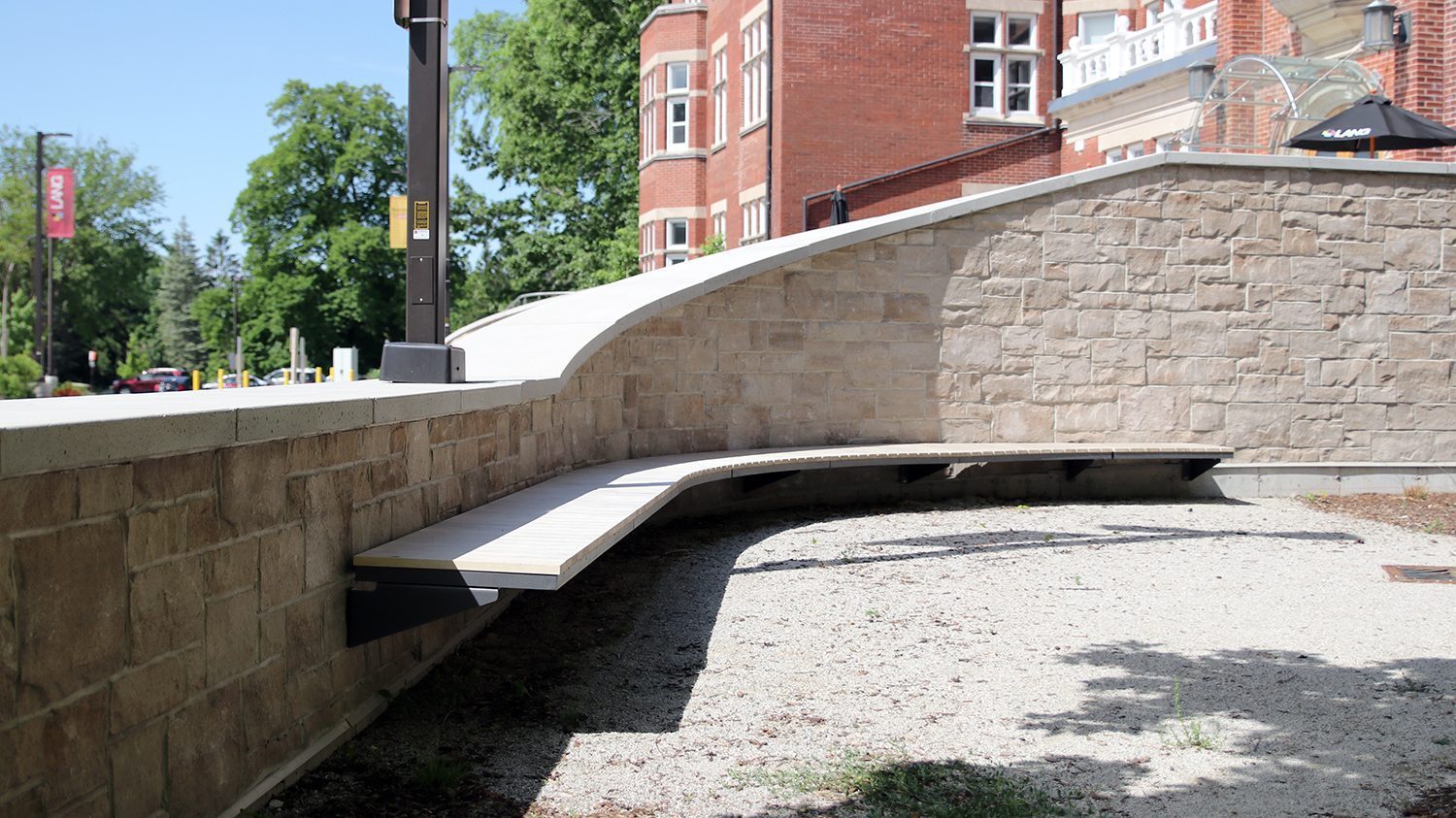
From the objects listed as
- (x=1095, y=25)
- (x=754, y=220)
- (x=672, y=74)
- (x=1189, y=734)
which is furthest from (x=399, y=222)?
(x=672, y=74)

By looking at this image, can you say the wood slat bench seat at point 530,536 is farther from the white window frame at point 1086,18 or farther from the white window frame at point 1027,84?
the white window frame at point 1086,18

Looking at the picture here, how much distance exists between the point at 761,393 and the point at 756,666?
240 inches

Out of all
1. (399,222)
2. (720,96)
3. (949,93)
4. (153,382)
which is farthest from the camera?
(153,382)

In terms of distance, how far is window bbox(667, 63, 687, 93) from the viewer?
38812 mm

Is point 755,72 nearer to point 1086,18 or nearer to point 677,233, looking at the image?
point 1086,18

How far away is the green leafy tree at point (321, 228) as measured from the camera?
209ft

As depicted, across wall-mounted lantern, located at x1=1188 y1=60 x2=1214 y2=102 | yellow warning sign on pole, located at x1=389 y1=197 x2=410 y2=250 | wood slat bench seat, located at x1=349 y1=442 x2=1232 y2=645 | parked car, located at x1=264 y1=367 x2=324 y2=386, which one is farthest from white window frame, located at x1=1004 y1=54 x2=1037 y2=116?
parked car, located at x1=264 y1=367 x2=324 y2=386

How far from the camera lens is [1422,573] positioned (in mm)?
9883

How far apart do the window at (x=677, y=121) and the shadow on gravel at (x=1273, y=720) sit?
107ft

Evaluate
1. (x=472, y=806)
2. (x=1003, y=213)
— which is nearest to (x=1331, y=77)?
(x=1003, y=213)

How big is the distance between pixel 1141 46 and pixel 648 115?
1868 centimetres

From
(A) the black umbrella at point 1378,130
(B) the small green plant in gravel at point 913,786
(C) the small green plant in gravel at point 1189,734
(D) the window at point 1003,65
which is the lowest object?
(B) the small green plant in gravel at point 913,786

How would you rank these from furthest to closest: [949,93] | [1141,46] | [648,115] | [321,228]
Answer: [321,228]
[648,115]
[949,93]
[1141,46]

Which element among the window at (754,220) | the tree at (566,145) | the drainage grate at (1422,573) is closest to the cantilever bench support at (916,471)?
the drainage grate at (1422,573)
